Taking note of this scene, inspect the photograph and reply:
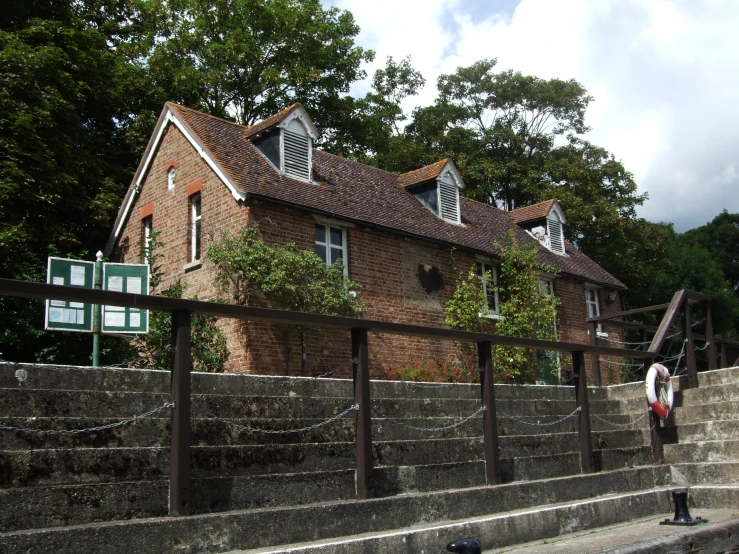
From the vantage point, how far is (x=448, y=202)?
19562mm

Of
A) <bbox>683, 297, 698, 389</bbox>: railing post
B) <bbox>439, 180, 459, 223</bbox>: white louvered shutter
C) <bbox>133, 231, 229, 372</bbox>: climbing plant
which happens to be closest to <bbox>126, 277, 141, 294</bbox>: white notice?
<bbox>133, 231, 229, 372</bbox>: climbing plant

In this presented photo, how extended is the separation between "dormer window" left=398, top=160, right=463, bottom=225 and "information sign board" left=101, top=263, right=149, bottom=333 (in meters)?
10.3

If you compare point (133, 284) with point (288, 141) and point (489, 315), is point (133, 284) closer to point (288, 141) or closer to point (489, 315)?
point (288, 141)

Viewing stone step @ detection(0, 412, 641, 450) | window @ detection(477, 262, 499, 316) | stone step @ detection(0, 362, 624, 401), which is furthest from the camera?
window @ detection(477, 262, 499, 316)

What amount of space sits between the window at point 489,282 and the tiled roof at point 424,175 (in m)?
2.64

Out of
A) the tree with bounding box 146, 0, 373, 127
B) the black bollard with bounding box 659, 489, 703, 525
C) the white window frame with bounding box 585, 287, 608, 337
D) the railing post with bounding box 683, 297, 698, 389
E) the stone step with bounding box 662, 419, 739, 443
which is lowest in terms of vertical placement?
the black bollard with bounding box 659, 489, 703, 525

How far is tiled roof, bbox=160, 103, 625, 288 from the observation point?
48.7 feet

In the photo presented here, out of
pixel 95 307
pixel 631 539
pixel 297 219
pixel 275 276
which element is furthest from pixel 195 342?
pixel 631 539

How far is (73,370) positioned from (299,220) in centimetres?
859

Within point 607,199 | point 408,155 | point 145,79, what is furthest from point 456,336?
point 607,199

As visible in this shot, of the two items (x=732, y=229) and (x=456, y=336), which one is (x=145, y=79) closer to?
(x=456, y=336)

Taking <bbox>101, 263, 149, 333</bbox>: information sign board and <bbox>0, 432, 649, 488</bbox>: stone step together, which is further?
<bbox>101, 263, 149, 333</bbox>: information sign board

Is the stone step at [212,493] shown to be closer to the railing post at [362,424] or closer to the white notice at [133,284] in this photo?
the railing post at [362,424]

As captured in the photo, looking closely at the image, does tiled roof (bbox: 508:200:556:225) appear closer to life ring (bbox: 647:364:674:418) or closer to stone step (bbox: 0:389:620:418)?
life ring (bbox: 647:364:674:418)
